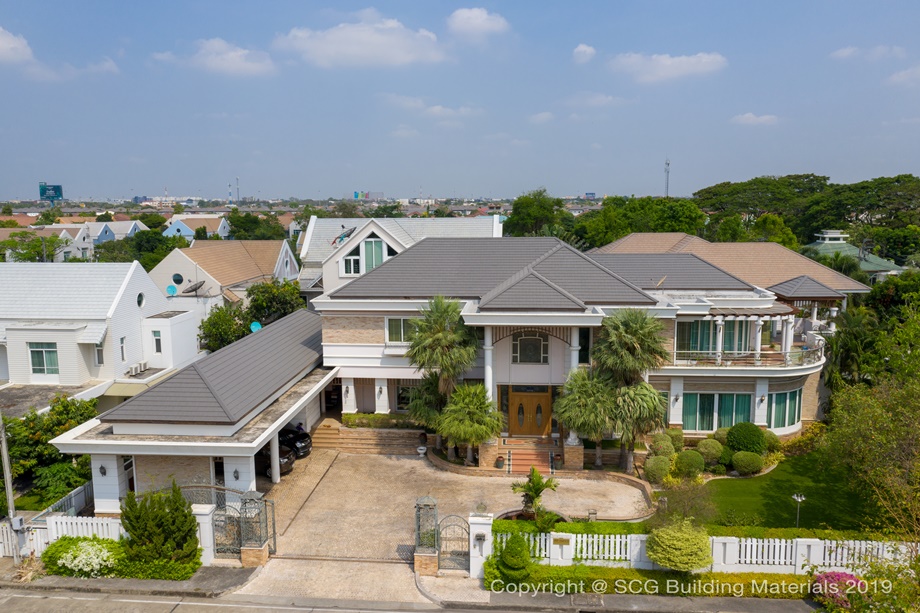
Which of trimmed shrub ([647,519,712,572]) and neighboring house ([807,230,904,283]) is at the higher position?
neighboring house ([807,230,904,283])

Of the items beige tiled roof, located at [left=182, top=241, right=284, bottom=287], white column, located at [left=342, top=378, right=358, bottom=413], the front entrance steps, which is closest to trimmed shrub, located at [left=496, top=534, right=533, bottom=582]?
the front entrance steps

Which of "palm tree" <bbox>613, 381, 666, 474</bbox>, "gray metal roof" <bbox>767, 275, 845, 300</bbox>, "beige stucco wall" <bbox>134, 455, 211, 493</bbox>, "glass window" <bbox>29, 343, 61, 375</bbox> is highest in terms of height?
"gray metal roof" <bbox>767, 275, 845, 300</bbox>

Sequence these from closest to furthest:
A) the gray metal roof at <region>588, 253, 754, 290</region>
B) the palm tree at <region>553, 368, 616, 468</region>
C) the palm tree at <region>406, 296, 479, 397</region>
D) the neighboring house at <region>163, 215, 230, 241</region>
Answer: the palm tree at <region>553, 368, 616, 468</region> < the palm tree at <region>406, 296, 479, 397</region> < the gray metal roof at <region>588, 253, 754, 290</region> < the neighboring house at <region>163, 215, 230, 241</region>

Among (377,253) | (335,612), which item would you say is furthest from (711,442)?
(377,253)

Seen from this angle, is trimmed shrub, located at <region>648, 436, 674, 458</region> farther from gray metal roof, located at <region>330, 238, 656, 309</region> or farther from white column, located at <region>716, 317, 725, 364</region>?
gray metal roof, located at <region>330, 238, 656, 309</region>

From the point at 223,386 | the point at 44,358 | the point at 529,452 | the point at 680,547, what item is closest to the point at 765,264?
the point at 529,452

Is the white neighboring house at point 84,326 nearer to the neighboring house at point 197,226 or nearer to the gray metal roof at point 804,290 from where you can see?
the gray metal roof at point 804,290

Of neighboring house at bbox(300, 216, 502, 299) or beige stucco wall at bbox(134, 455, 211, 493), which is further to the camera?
neighboring house at bbox(300, 216, 502, 299)
